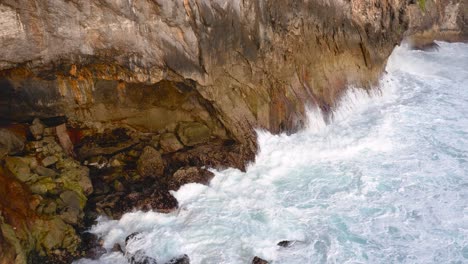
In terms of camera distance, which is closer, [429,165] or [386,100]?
[429,165]

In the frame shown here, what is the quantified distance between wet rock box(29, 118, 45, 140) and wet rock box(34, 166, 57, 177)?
108 cm

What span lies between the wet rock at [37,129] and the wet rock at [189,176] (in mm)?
3949

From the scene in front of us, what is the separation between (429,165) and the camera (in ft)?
40.6

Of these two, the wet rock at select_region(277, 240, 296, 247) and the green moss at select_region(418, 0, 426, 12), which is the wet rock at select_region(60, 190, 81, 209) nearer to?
the wet rock at select_region(277, 240, 296, 247)

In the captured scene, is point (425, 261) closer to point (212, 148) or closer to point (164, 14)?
point (212, 148)

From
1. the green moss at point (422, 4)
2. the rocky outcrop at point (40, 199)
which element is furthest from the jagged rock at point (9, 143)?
the green moss at point (422, 4)

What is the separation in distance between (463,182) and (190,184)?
7.89 m

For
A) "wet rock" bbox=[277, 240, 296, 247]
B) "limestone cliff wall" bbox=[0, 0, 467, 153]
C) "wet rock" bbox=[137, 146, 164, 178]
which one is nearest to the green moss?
"limestone cliff wall" bbox=[0, 0, 467, 153]

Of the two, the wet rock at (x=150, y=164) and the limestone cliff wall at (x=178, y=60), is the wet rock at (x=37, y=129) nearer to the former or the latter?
the limestone cliff wall at (x=178, y=60)

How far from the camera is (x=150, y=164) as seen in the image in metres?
11.8

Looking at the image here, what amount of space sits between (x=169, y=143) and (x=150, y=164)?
1036 mm

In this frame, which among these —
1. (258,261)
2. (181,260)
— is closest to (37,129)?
(181,260)

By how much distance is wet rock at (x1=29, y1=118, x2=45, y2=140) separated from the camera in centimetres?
1130

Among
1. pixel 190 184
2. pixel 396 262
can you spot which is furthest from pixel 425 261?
pixel 190 184
